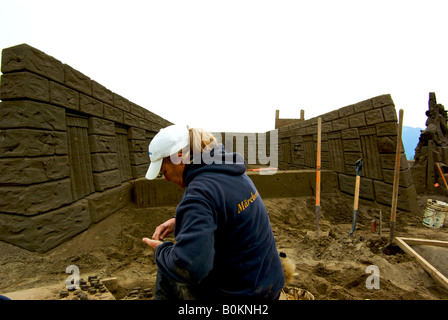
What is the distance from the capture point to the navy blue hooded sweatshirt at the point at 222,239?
42.4 inches

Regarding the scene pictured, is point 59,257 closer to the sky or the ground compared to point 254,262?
closer to the ground

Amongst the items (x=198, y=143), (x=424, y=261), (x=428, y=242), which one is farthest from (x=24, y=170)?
(x=428, y=242)

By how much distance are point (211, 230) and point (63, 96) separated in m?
3.64

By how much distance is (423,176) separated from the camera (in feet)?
25.4

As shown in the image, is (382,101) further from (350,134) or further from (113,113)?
(113,113)

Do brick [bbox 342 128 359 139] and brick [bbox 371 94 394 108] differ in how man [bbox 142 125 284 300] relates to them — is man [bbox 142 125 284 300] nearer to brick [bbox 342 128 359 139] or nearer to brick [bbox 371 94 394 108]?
brick [bbox 371 94 394 108]

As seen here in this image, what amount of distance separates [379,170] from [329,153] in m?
1.84

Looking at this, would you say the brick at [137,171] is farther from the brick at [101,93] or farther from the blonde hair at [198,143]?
the blonde hair at [198,143]

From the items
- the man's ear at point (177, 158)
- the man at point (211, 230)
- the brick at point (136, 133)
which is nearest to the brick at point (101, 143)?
the brick at point (136, 133)

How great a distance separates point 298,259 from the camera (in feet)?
11.3

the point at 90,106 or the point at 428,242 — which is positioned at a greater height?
the point at 90,106

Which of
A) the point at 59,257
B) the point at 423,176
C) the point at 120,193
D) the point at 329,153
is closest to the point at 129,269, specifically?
the point at 59,257

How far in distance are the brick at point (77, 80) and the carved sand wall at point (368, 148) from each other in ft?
20.5
